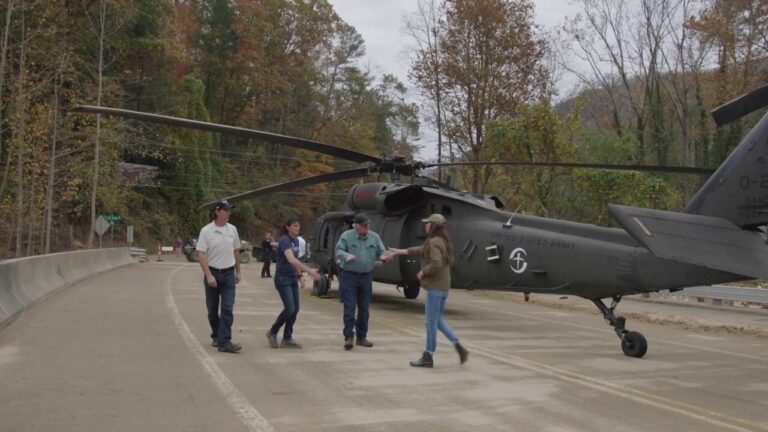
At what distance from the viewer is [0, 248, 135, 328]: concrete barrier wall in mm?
11312

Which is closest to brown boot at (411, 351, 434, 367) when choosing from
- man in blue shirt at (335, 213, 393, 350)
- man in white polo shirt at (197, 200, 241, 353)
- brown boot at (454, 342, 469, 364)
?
brown boot at (454, 342, 469, 364)

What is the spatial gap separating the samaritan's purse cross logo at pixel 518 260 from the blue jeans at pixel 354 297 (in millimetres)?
3097

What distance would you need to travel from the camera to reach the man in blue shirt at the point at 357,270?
8.95 metres

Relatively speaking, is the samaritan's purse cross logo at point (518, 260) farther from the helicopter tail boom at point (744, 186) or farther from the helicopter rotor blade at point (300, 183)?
the helicopter rotor blade at point (300, 183)

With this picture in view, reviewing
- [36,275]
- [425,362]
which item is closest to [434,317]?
[425,362]

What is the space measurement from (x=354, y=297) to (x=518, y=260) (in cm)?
337

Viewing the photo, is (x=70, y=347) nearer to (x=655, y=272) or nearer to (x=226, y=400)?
(x=226, y=400)

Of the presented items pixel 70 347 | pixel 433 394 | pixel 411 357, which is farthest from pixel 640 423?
pixel 70 347

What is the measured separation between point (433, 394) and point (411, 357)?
2.11 metres

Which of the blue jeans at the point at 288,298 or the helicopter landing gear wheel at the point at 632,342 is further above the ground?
the blue jeans at the point at 288,298

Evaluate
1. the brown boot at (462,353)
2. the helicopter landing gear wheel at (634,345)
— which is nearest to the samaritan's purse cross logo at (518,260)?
the helicopter landing gear wheel at (634,345)

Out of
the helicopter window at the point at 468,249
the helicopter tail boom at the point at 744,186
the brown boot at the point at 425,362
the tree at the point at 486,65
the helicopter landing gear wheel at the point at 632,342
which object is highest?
the tree at the point at 486,65

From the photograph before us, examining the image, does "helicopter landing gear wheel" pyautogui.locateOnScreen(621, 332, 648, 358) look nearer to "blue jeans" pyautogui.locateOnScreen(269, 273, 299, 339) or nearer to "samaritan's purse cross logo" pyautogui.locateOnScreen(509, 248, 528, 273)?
"samaritan's purse cross logo" pyautogui.locateOnScreen(509, 248, 528, 273)

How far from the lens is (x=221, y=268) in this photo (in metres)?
8.52
